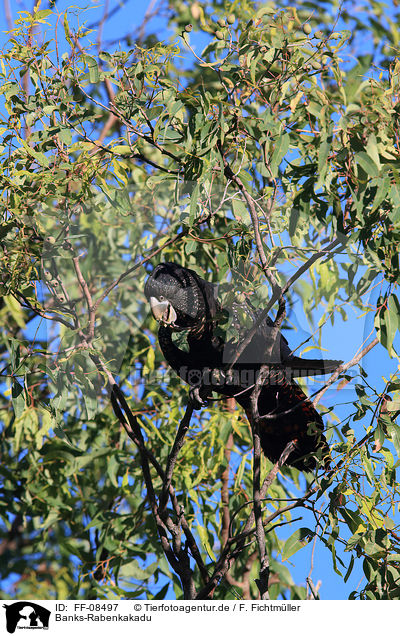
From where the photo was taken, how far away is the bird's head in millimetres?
1524

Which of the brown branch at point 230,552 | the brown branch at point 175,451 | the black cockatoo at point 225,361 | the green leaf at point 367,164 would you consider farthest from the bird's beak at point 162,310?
the green leaf at point 367,164

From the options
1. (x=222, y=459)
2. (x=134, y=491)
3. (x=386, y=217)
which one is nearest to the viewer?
(x=386, y=217)

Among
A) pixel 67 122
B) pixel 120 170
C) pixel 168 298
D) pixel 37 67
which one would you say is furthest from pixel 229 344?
pixel 37 67

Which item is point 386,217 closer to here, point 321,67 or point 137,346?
point 321,67

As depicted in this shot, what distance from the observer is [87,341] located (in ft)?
4.97

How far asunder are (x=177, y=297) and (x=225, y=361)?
0.63 ft

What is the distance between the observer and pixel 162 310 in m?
1.52

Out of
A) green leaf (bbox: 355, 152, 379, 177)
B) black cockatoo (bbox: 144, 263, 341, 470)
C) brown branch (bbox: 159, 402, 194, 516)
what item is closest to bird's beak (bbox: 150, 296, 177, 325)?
black cockatoo (bbox: 144, 263, 341, 470)
